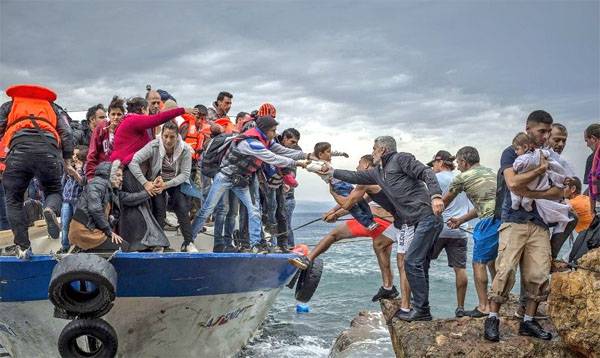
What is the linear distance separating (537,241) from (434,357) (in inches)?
64.1

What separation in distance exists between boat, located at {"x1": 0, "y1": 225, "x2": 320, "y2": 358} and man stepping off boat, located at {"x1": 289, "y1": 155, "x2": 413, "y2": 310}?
119 centimetres

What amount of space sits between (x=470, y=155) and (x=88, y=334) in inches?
193

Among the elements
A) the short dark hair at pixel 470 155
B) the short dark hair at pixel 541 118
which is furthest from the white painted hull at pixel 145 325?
the short dark hair at pixel 541 118

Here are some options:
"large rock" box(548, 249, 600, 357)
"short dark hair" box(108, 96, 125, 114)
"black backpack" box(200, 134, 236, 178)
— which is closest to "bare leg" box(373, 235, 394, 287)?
"black backpack" box(200, 134, 236, 178)

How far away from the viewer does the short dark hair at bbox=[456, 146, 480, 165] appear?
278 inches

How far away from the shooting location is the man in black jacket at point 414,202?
20.9 feet

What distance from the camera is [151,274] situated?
6.10 metres

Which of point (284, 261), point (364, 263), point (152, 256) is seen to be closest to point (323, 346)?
point (284, 261)

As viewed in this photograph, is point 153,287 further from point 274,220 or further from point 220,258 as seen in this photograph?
point 274,220

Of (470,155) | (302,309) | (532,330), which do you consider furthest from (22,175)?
(302,309)

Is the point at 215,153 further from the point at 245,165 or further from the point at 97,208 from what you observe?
the point at 97,208

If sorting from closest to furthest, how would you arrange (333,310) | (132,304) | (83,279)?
(83,279) < (132,304) < (333,310)

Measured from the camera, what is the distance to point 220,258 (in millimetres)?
6598

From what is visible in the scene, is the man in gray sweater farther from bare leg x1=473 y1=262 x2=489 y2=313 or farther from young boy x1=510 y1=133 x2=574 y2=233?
young boy x1=510 y1=133 x2=574 y2=233
